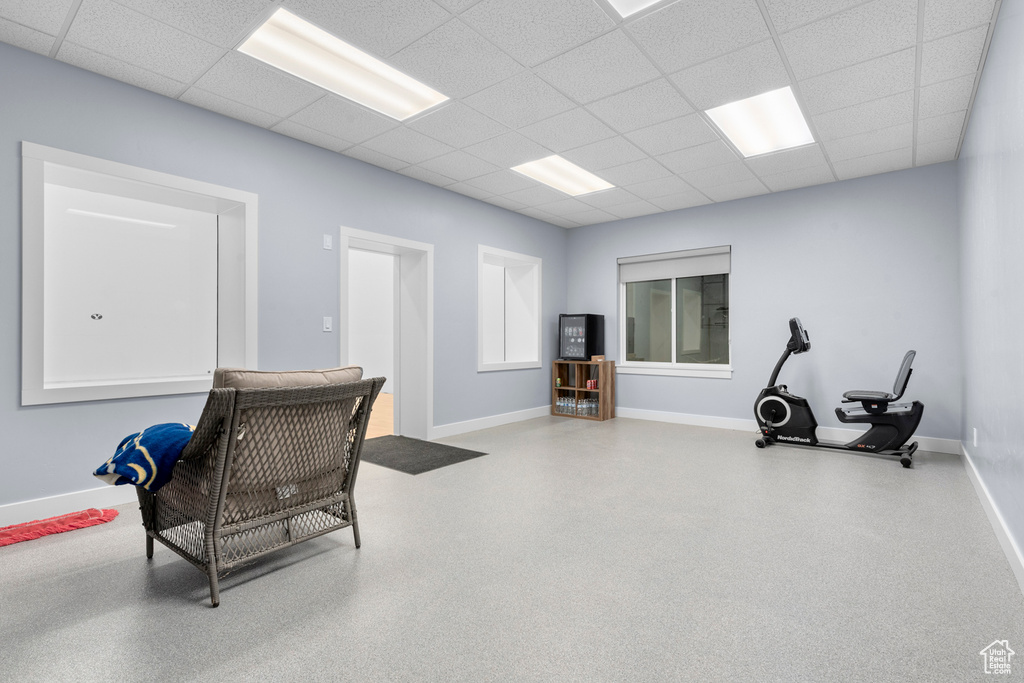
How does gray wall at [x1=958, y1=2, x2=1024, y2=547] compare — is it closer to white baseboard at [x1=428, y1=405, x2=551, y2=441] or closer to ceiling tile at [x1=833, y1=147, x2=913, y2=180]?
ceiling tile at [x1=833, y1=147, x2=913, y2=180]

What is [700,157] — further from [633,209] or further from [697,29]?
[697,29]

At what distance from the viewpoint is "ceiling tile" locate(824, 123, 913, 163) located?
3670mm

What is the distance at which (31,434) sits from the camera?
2.71 metres

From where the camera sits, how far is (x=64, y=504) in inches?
110

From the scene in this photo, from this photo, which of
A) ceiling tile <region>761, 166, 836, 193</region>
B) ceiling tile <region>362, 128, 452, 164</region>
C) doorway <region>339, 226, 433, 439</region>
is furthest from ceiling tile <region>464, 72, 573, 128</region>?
ceiling tile <region>761, 166, 836, 193</region>

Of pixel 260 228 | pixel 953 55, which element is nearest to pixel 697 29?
pixel 953 55

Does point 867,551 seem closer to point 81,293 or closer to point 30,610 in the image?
point 30,610

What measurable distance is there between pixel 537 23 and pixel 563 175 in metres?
2.47

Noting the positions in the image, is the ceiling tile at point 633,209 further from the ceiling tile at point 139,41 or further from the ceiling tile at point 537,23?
the ceiling tile at point 139,41

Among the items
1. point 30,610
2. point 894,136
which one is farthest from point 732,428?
point 30,610

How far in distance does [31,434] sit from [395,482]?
202 centimetres

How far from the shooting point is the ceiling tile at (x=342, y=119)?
3281mm

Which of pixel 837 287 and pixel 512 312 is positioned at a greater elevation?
pixel 837 287

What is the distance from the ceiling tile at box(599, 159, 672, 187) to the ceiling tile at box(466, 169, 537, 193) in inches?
29.2
